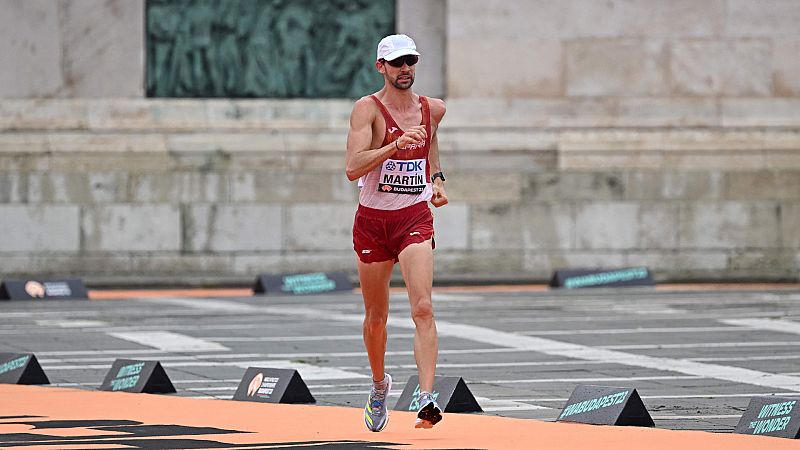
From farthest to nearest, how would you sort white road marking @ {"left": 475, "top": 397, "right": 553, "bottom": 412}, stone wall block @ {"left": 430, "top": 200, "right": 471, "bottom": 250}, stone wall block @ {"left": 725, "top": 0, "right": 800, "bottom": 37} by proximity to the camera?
stone wall block @ {"left": 725, "top": 0, "right": 800, "bottom": 37} < stone wall block @ {"left": 430, "top": 200, "right": 471, "bottom": 250} < white road marking @ {"left": 475, "top": 397, "right": 553, "bottom": 412}

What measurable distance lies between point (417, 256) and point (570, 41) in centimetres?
1891

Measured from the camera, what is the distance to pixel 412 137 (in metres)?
10.3

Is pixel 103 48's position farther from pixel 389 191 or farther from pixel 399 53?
pixel 399 53

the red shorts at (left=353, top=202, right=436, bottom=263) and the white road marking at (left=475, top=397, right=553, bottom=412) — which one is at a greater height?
the red shorts at (left=353, top=202, right=436, bottom=263)

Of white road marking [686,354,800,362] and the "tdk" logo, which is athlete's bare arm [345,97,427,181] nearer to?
the "tdk" logo

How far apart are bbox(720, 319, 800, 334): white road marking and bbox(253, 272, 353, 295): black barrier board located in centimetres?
765

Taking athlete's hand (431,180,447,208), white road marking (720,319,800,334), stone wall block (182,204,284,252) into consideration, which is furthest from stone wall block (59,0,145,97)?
athlete's hand (431,180,447,208)

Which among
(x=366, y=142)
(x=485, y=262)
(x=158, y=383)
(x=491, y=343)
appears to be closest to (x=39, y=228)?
(x=485, y=262)

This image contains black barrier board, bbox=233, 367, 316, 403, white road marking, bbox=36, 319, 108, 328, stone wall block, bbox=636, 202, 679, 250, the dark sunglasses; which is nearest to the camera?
the dark sunglasses

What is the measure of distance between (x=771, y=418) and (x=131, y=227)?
18.2 metres

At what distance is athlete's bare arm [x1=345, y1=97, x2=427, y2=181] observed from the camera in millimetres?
10352

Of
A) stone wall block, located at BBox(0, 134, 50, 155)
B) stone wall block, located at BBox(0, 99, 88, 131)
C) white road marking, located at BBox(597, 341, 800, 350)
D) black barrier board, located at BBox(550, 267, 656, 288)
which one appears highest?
stone wall block, located at BBox(0, 99, 88, 131)

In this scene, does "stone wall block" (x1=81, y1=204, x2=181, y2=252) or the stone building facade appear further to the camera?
the stone building facade

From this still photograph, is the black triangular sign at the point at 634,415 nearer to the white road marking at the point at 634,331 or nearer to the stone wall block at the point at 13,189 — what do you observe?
the white road marking at the point at 634,331
